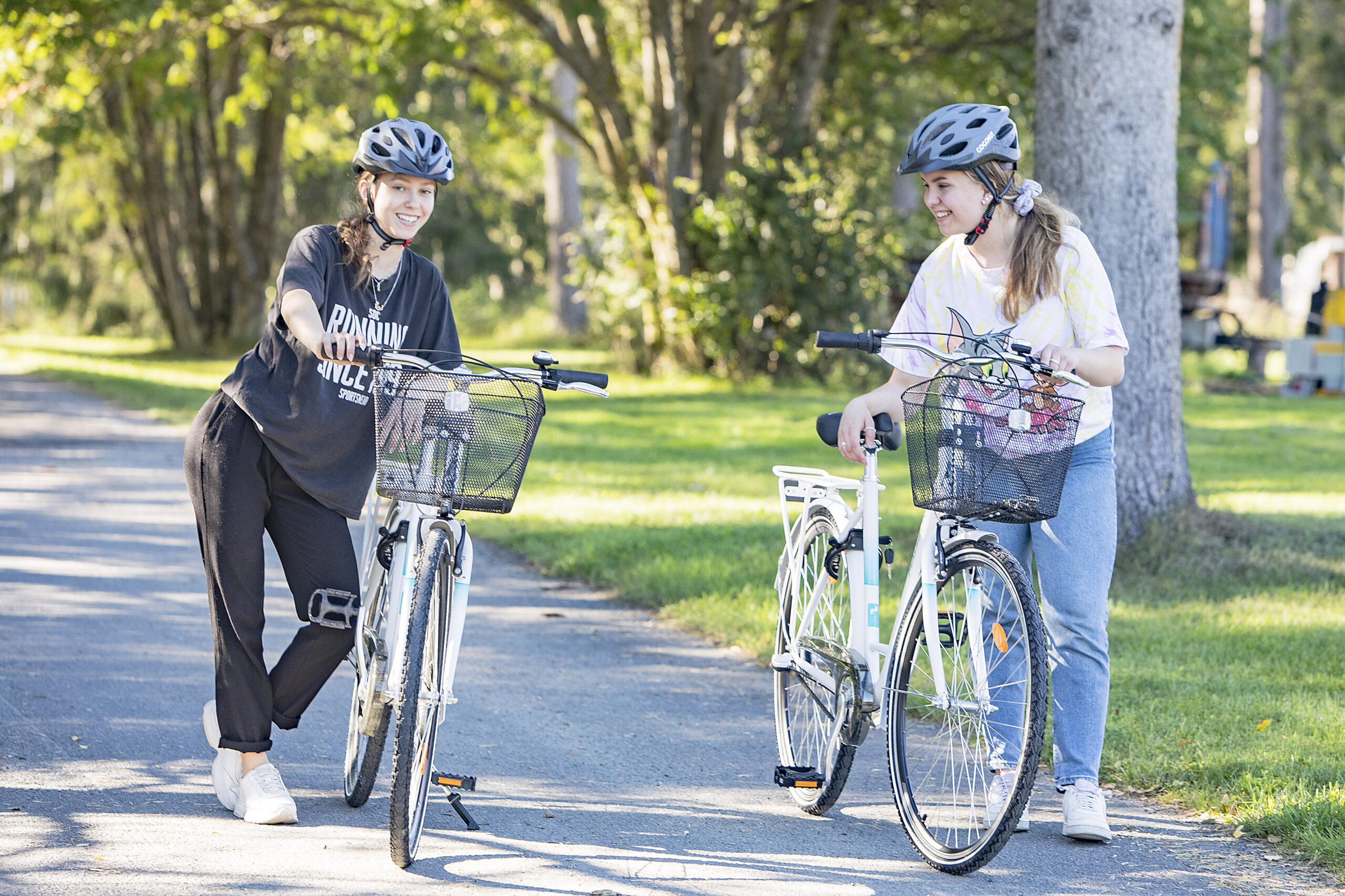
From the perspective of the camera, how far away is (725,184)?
1834cm

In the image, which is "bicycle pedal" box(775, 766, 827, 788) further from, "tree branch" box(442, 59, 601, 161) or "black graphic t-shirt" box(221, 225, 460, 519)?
"tree branch" box(442, 59, 601, 161)

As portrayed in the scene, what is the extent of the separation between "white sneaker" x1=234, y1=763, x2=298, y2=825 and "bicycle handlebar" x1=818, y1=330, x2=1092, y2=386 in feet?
6.60

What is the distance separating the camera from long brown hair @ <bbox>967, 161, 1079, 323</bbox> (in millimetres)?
3850

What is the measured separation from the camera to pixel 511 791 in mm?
4477

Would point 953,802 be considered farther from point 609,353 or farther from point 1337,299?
point 609,353

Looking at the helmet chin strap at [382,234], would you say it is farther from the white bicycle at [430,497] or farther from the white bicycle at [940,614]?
the white bicycle at [940,614]

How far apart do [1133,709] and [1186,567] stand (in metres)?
2.44

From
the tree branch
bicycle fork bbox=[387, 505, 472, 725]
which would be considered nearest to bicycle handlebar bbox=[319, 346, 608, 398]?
bicycle fork bbox=[387, 505, 472, 725]

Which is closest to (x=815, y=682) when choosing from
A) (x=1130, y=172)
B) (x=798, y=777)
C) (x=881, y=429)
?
(x=798, y=777)

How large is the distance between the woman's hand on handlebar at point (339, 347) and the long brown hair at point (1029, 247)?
1709 millimetres

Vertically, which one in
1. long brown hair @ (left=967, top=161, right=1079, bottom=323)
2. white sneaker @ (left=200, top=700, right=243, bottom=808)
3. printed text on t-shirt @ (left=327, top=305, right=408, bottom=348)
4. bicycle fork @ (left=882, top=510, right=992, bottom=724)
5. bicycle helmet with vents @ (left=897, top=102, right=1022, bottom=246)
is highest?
bicycle helmet with vents @ (left=897, top=102, right=1022, bottom=246)

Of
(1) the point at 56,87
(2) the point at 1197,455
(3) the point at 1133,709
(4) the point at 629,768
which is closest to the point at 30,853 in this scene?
(4) the point at 629,768

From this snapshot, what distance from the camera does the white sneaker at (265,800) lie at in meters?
4.03

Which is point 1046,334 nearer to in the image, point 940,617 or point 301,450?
point 940,617
